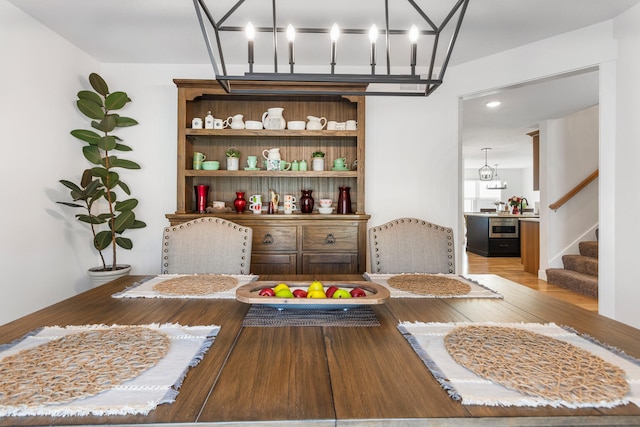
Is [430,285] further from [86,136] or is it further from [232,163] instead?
[86,136]

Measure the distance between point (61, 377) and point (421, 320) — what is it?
0.86m

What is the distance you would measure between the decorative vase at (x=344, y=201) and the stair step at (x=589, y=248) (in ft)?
11.0

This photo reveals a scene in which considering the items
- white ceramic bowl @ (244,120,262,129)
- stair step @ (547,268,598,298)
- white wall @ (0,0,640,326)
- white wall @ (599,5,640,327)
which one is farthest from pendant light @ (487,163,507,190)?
white ceramic bowl @ (244,120,262,129)

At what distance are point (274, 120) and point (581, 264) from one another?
13.2 ft

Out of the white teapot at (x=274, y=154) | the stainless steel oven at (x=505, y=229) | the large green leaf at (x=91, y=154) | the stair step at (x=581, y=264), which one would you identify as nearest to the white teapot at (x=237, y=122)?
the white teapot at (x=274, y=154)

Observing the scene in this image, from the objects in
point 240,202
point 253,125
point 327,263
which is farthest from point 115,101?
point 327,263

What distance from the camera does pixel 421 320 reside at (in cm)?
102

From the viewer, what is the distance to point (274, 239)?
2.76m

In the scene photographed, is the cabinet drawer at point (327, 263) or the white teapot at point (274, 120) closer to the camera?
the cabinet drawer at point (327, 263)

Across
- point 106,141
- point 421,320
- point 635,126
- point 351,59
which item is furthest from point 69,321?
point 635,126

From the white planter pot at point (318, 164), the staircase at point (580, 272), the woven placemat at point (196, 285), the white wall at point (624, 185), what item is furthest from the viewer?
the staircase at point (580, 272)

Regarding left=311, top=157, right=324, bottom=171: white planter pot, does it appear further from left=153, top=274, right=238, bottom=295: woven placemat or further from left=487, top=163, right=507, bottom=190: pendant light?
left=487, top=163, right=507, bottom=190: pendant light

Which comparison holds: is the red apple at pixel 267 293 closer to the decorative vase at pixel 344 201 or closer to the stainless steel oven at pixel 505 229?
the decorative vase at pixel 344 201

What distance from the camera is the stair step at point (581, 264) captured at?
158 inches
